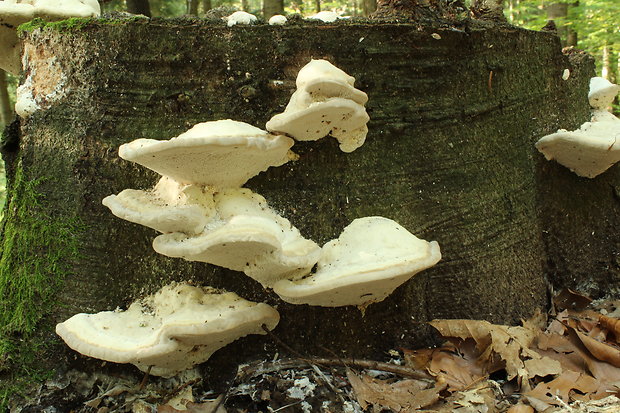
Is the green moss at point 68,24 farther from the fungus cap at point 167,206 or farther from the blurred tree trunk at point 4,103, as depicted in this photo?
the blurred tree trunk at point 4,103

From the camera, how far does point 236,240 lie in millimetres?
1977

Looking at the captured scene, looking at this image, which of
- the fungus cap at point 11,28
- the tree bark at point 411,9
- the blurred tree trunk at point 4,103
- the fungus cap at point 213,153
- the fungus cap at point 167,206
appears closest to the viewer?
the fungus cap at point 213,153

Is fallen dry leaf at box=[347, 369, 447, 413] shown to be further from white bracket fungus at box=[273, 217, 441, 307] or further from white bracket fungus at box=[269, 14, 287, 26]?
white bracket fungus at box=[269, 14, 287, 26]

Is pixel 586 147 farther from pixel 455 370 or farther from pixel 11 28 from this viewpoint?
pixel 11 28

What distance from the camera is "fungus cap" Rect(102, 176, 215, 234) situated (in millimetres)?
2076

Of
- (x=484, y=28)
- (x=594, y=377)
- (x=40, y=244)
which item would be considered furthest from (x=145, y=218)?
(x=594, y=377)

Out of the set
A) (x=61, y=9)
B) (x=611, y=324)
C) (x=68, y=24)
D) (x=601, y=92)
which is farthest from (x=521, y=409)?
(x=61, y=9)

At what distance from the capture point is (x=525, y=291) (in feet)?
10.2

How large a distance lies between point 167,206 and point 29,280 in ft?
3.63

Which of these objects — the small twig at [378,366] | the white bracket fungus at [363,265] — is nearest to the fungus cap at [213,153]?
the white bracket fungus at [363,265]

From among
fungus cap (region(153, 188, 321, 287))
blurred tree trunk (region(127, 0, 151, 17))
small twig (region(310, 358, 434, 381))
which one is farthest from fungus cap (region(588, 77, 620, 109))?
blurred tree trunk (region(127, 0, 151, 17))

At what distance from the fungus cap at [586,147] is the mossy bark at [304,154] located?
0.45 metres

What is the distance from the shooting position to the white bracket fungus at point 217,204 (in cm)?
201

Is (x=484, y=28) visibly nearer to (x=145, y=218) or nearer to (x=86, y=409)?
(x=145, y=218)
